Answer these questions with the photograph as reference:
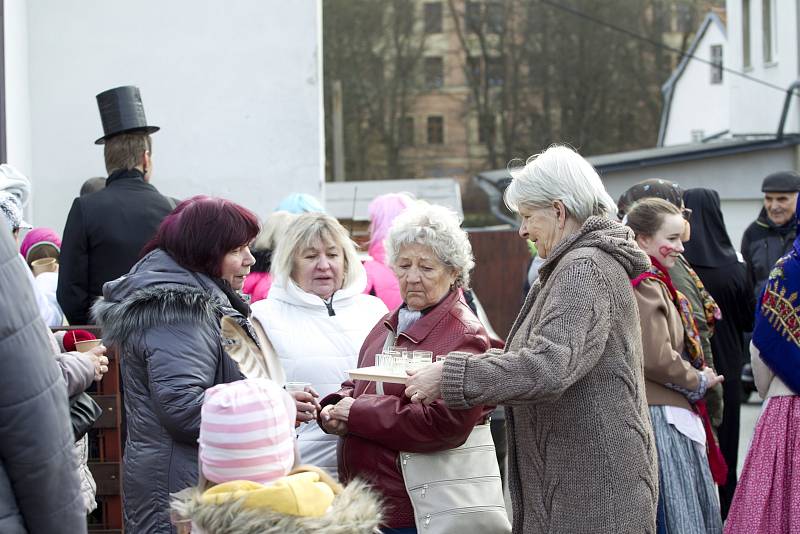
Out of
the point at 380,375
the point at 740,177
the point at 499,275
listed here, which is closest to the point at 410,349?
the point at 380,375

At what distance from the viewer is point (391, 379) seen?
11.9 ft

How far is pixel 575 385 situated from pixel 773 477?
6.05 ft

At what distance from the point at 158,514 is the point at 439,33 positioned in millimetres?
51944

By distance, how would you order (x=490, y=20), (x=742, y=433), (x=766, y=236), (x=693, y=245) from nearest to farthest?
(x=693, y=245)
(x=766, y=236)
(x=742, y=433)
(x=490, y=20)

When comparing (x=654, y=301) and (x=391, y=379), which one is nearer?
(x=391, y=379)

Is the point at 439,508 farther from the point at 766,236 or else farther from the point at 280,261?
the point at 766,236

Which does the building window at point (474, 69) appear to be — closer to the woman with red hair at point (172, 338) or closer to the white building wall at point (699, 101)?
the white building wall at point (699, 101)

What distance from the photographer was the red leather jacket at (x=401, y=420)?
3.87 meters

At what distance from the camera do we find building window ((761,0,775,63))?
22.9 metres

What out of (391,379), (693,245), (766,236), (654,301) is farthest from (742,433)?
(391,379)

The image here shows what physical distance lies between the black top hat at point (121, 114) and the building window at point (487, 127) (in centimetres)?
4500

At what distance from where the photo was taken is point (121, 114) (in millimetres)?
5938

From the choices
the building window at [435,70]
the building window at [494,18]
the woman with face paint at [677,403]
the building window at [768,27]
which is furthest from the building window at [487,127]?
the woman with face paint at [677,403]

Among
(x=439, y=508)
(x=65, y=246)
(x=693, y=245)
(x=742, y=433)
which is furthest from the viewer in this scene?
(x=742, y=433)
